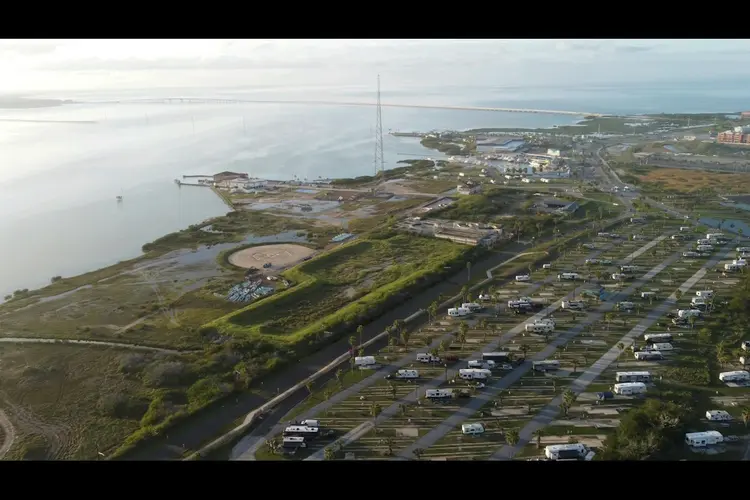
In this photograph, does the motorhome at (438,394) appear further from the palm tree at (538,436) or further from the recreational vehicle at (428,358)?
the palm tree at (538,436)

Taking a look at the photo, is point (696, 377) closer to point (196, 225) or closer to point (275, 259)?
point (275, 259)

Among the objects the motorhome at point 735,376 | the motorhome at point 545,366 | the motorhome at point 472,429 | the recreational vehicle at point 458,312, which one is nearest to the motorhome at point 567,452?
the motorhome at point 472,429

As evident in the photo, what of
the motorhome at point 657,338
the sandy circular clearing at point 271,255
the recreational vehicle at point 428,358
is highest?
the sandy circular clearing at point 271,255

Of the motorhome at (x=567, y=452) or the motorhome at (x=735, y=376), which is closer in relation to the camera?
the motorhome at (x=567, y=452)

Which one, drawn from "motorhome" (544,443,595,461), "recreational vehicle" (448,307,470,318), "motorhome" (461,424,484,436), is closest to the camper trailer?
"motorhome" (544,443,595,461)

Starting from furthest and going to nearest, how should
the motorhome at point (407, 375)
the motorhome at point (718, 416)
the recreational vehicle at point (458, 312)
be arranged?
the recreational vehicle at point (458, 312) → the motorhome at point (407, 375) → the motorhome at point (718, 416)
